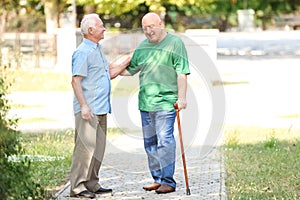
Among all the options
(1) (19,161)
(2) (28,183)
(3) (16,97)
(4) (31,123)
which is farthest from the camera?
Answer: (3) (16,97)

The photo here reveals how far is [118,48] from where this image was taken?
25.8m

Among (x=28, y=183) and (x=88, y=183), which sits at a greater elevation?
(x=28, y=183)

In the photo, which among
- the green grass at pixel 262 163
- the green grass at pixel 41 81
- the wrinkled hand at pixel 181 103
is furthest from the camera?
the green grass at pixel 41 81

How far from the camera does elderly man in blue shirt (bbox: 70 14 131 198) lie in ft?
26.4

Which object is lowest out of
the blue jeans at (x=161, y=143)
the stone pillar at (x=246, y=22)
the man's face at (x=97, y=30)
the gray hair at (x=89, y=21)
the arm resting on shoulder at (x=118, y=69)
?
the stone pillar at (x=246, y=22)

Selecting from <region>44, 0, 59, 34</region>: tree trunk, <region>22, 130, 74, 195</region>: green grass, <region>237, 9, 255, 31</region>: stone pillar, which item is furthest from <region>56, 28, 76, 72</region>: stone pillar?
<region>237, 9, 255, 31</region>: stone pillar

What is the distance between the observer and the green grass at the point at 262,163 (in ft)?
28.2

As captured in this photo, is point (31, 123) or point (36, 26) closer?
point (31, 123)

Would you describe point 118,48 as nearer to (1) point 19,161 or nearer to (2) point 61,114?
(2) point 61,114

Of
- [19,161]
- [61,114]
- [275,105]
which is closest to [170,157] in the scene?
[19,161]

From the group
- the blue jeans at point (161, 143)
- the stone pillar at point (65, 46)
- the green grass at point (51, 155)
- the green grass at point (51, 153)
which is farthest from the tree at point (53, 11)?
the blue jeans at point (161, 143)

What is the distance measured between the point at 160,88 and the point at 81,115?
0.88m

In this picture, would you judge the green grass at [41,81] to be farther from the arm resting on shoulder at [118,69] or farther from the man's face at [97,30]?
the man's face at [97,30]

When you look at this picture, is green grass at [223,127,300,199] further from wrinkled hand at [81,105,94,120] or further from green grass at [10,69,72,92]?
green grass at [10,69,72,92]
